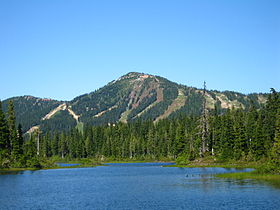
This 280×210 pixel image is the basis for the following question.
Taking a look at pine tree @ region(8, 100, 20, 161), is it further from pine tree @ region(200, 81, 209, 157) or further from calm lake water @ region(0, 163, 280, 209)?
pine tree @ region(200, 81, 209, 157)

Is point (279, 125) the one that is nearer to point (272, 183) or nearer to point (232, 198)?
point (272, 183)

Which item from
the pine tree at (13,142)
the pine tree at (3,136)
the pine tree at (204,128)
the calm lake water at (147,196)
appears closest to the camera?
the calm lake water at (147,196)

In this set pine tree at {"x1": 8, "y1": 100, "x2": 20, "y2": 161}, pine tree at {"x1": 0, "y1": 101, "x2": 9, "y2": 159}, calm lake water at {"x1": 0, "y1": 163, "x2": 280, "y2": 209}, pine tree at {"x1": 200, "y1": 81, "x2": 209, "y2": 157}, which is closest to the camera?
calm lake water at {"x1": 0, "y1": 163, "x2": 280, "y2": 209}

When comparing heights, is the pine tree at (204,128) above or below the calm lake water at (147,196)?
above

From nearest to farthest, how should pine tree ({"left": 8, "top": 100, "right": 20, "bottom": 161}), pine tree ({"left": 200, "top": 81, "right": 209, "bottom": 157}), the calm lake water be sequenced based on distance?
the calm lake water, pine tree ({"left": 8, "top": 100, "right": 20, "bottom": 161}), pine tree ({"left": 200, "top": 81, "right": 209, "bottom": 157})

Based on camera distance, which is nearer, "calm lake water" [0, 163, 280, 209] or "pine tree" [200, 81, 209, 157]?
"calm lake water" [0, 163, 280, 209]

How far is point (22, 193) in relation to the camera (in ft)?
223

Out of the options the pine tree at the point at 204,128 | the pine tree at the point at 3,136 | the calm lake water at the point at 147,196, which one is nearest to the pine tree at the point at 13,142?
the pine tree at the point at 3,136

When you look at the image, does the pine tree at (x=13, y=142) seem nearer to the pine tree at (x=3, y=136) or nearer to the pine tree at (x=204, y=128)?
the pine tree at (x=3, y=136)

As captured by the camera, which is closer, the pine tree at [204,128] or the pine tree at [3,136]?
the pine tree at [3,136]

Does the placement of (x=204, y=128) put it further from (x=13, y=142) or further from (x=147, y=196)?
(x=147, y=196)

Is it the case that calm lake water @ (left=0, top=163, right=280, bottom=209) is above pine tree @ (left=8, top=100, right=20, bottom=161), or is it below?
below

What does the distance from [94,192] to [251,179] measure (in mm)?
30526

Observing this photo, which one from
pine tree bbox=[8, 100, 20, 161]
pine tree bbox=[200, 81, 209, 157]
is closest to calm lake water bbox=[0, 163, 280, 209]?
pine tree bbox=[8, 100, 20, 161]
